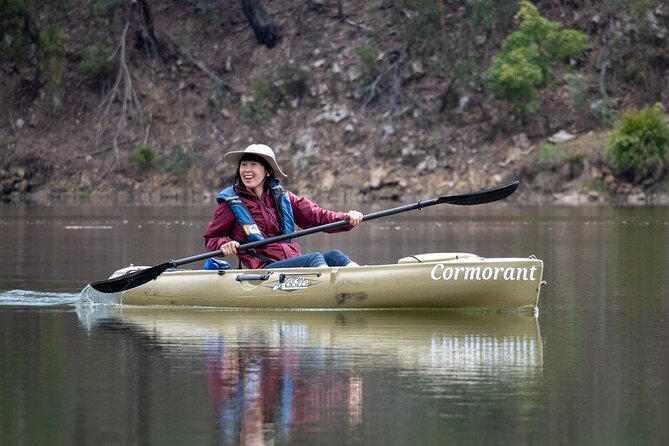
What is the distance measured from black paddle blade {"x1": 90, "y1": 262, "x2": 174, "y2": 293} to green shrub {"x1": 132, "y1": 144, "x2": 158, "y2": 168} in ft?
137

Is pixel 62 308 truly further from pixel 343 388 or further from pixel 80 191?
pixel 80 191

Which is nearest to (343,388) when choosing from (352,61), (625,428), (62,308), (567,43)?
(625,428)

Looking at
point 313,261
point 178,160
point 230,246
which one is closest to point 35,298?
point 230,246

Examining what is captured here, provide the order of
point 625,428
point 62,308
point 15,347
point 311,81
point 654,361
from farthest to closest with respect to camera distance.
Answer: point 311,81 → point 62,308 → point 15,347 → point 654,361 → point 625,428

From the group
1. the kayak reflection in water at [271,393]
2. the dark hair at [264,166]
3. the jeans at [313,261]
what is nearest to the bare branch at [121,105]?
the dark hair at [264,166]

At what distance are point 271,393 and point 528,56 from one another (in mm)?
43857

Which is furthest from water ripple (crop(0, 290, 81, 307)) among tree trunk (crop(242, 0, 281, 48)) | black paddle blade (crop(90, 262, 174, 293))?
tree trunk (crop(242, 0, 281, 48))

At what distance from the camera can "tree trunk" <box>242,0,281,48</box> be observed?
6150 centimetres

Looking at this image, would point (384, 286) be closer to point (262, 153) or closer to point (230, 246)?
point (230, 246)

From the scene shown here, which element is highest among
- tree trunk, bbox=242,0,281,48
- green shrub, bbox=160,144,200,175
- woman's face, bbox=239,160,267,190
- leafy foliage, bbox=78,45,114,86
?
tree trunk, bbox=242,0,281,48

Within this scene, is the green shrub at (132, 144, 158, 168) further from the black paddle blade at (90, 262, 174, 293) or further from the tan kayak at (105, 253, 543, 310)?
the tan kayak at (105, 253, 543, 310)

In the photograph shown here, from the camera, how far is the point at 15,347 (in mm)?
12859

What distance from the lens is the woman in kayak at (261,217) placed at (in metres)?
16.1

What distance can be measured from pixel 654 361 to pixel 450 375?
1676mm
